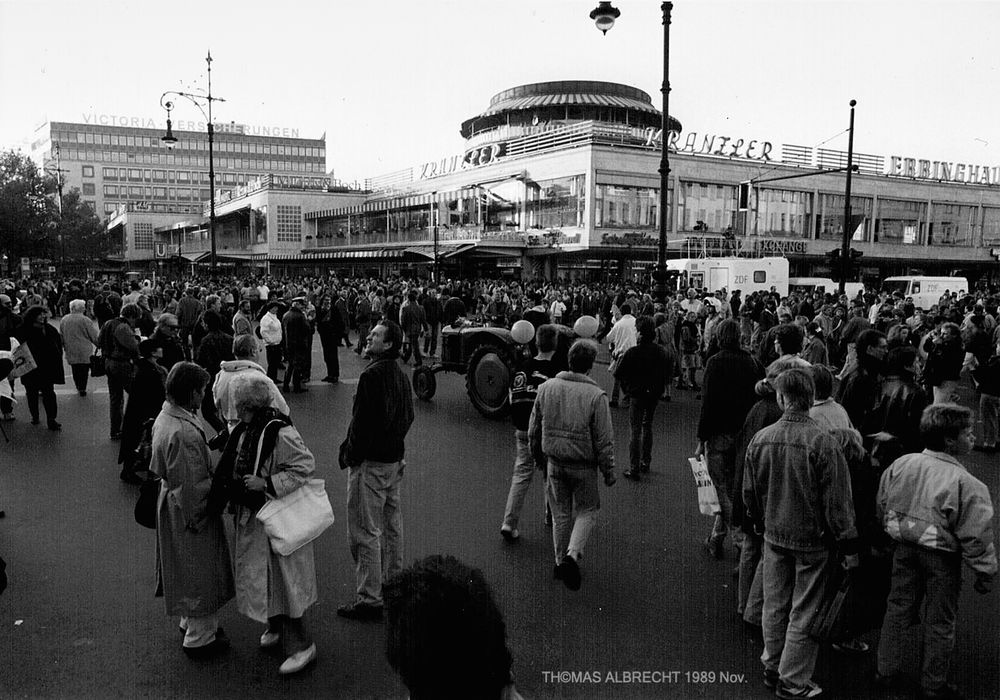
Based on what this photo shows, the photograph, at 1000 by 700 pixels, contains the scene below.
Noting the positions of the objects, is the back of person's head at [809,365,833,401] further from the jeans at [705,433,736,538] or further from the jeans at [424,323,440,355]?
the jeans at [424,323,440,355]

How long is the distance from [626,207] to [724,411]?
39261 mm

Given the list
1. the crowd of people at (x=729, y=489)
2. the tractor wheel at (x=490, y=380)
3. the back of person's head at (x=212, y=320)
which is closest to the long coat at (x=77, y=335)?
the back of person's head at (x=212, y=320)

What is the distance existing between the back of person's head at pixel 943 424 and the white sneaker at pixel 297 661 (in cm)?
349

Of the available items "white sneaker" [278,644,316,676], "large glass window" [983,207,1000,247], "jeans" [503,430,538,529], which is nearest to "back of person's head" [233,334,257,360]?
"jeans" [503,430,538,529]

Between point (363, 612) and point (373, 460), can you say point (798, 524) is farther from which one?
point (363, 612)

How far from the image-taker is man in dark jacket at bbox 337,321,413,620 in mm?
4387

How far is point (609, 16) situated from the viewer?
1324 centimetres

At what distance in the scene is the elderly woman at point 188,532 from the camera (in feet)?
12.5

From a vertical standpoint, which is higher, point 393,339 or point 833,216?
point 833,216

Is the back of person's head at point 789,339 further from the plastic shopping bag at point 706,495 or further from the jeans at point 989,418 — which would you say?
the jeans at point 989,418

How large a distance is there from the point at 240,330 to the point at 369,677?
8413 mm

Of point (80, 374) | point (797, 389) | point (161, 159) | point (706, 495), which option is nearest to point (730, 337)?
point (706, 495)

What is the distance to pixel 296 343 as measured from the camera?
12.5 m

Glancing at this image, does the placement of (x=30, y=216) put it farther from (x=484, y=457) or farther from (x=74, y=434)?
(x=484, y=457)
